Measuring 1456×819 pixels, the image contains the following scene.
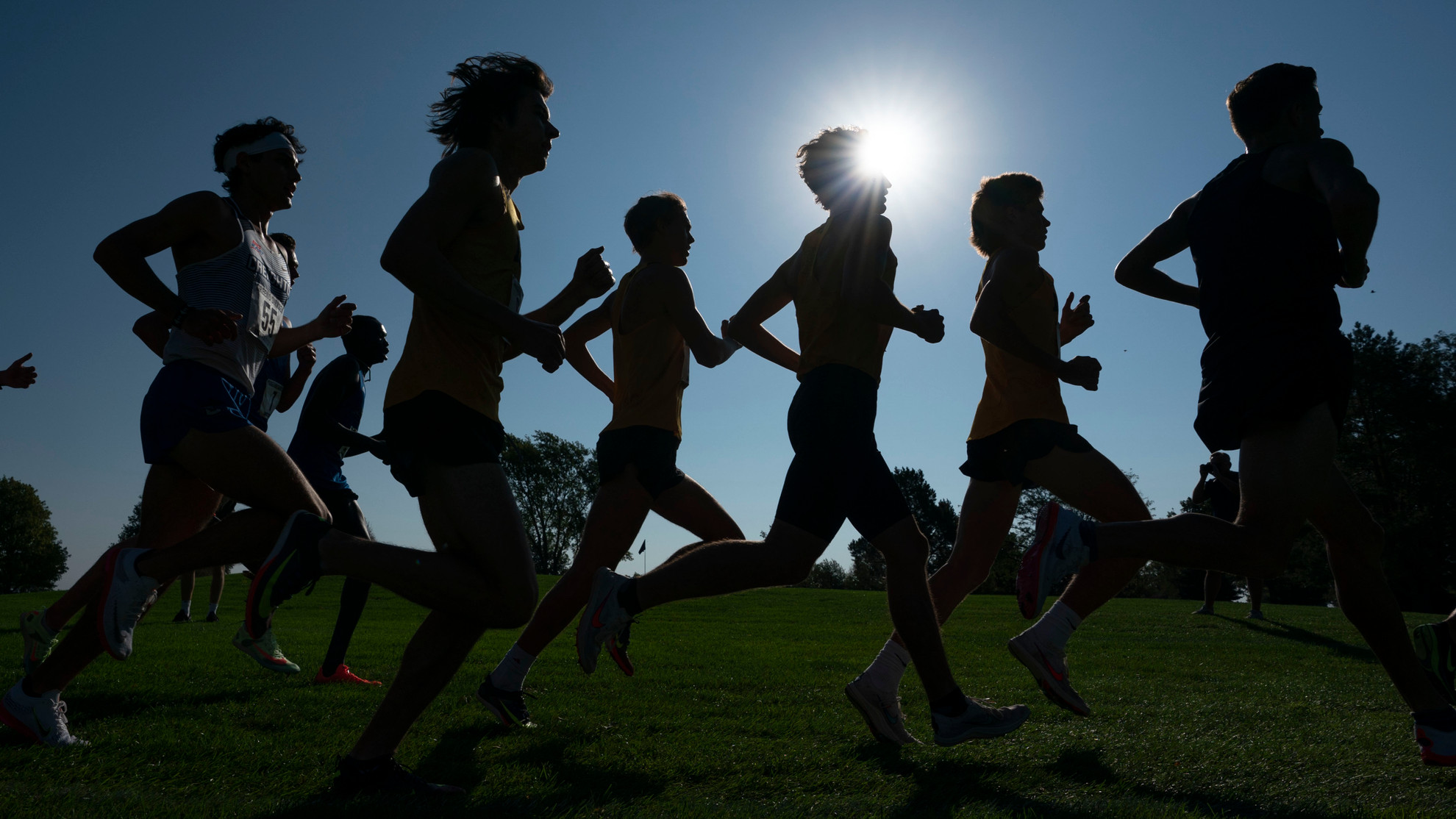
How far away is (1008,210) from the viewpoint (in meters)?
4.46

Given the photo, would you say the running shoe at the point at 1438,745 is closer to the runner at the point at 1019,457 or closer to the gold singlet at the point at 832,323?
the runner at the point at 1019,457

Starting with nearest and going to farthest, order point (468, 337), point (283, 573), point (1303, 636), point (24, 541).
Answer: point (283, 573), point (468, 337), point (1303, 636), point (24, 541)

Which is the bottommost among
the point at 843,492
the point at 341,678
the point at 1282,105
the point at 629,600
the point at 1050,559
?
the point at 341,678

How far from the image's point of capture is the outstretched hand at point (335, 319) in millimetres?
4090

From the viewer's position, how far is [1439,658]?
3.20 metres

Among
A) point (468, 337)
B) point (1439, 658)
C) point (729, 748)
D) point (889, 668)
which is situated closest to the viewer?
point (468, 337)

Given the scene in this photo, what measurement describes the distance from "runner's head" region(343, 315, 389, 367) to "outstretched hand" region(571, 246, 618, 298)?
2.60 metres

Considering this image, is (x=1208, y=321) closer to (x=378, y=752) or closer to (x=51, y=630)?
(x=378, y=752)

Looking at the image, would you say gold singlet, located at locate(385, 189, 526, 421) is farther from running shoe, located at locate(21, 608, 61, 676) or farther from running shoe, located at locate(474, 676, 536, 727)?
running shoe, located at locate(21, 608, 61, 676)

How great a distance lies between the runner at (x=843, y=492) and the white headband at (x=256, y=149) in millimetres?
2411

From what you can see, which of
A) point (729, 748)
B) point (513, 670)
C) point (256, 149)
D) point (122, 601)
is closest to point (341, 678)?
point (513, 670)

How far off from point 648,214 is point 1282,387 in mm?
2996

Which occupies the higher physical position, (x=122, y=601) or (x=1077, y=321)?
(x=1077, y=321)

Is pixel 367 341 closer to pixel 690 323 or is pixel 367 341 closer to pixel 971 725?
pixel 690 323
